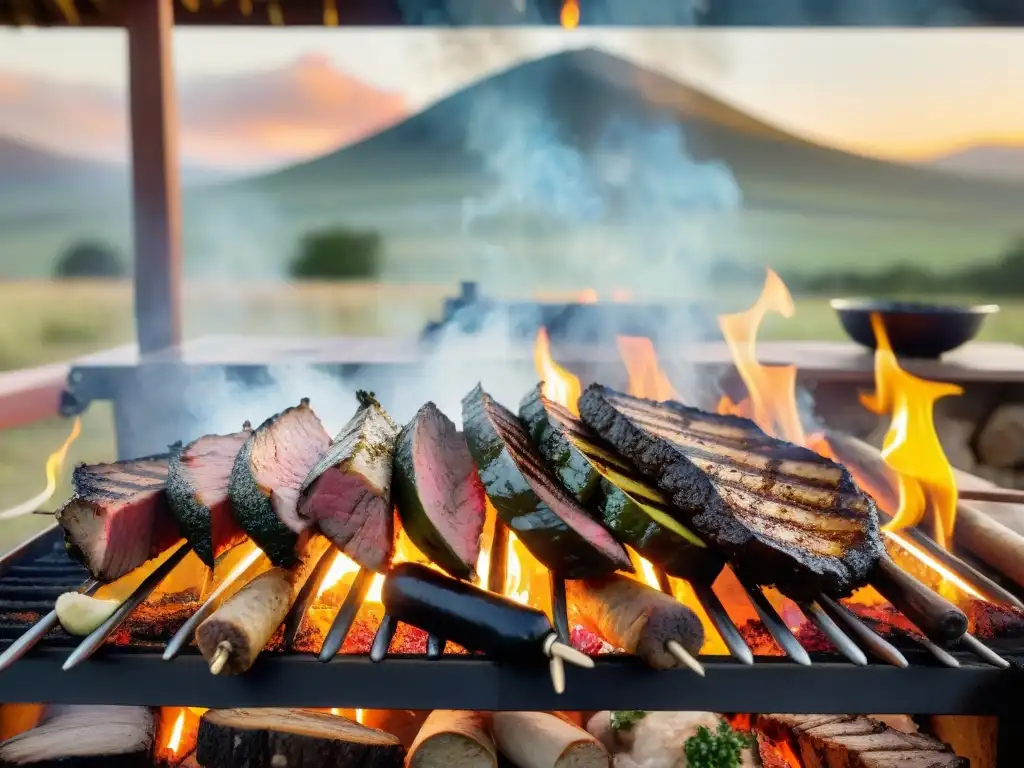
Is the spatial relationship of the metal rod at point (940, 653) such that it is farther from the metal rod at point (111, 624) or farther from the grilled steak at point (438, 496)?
the metal rod at point (111, 624)

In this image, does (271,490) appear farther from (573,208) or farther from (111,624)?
(573,208)

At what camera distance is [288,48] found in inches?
480

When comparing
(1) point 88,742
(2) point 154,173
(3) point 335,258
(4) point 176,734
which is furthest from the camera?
(3) point 335,258

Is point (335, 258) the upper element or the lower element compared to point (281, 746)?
upper

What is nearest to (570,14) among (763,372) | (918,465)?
(763,372)

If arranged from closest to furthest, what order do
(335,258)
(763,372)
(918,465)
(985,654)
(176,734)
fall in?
1. (985,654)
2. (176,734)
3. (918,465)
4. (763,372)
5. (335,258)

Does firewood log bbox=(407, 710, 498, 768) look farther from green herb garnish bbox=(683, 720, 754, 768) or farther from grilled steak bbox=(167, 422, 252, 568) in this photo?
grilled steak bbox=(167, 422, 252, 568)

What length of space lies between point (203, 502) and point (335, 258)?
1486 cm

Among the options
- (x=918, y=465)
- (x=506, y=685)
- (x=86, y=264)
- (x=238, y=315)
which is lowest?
(x=506, y=685)

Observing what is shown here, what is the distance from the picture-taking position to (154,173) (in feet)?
15.6

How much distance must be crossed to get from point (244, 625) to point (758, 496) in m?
1.49

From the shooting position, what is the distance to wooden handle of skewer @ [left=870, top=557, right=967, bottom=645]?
1.91 m

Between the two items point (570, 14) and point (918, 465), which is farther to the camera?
point (570, 14)

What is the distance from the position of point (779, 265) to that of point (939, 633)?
15.6 metres
